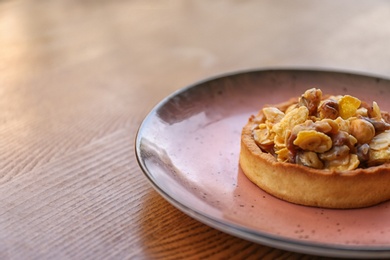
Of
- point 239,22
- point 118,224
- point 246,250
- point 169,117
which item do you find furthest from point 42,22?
point 246,250

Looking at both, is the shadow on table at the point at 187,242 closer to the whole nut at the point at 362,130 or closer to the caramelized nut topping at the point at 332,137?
the caramelized nut topping at the point at 332,137

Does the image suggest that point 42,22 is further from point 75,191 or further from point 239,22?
point 75,191

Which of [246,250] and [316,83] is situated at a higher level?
[316,83]

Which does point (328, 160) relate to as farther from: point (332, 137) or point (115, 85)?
point (115, 85)

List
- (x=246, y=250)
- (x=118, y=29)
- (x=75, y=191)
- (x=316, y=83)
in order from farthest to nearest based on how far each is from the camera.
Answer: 1. (x=118, y=29)
2. (x=316, y=83)
3. (x=75, y=191)
4. (x=246, y=250)

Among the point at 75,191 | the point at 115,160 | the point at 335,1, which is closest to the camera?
the point at 75,191

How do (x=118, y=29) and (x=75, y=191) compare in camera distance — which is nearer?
(x=75, y=191)

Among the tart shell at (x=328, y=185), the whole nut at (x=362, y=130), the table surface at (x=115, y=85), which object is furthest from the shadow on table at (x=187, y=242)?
the whole nut at (x=362, y=130)

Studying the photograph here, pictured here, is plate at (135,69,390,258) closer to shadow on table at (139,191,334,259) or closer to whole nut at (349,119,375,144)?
shadow on table at (139,191,334,259)
